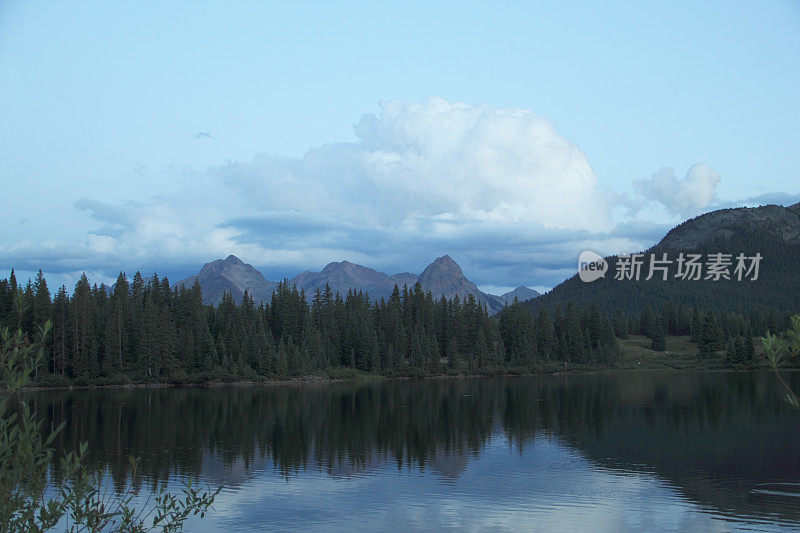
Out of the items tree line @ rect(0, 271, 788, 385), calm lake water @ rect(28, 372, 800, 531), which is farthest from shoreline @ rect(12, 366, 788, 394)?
calm lake water @ rect(28, 372, 800, 531)

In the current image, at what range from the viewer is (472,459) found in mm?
46625

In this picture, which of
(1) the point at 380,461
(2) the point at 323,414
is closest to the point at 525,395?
(2) the point at 323,414

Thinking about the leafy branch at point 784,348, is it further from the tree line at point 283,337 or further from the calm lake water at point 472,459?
the tree line at point 283,337

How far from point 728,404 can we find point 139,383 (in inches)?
4104

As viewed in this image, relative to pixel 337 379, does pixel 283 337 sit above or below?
above

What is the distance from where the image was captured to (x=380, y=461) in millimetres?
46562

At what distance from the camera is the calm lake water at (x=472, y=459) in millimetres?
31312

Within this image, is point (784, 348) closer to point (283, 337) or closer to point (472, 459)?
point (472, 459)

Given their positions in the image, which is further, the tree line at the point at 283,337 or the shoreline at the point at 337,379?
the tree line at the point at 283,337

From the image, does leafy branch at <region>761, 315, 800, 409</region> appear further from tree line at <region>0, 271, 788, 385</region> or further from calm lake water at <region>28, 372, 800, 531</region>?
tree line at <region>0, 271, 788, 385</region>

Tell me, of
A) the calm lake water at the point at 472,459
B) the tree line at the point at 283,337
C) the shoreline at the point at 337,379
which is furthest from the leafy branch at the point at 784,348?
the shoreline at the point at 337,379

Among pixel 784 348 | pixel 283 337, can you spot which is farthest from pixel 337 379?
pixel 784 348

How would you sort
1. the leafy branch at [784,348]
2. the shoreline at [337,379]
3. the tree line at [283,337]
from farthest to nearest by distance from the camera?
the tree line at [283,337] → the shoreline at [337,379] → the leafy branch at [784,348]

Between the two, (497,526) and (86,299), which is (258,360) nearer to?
(86,299)
